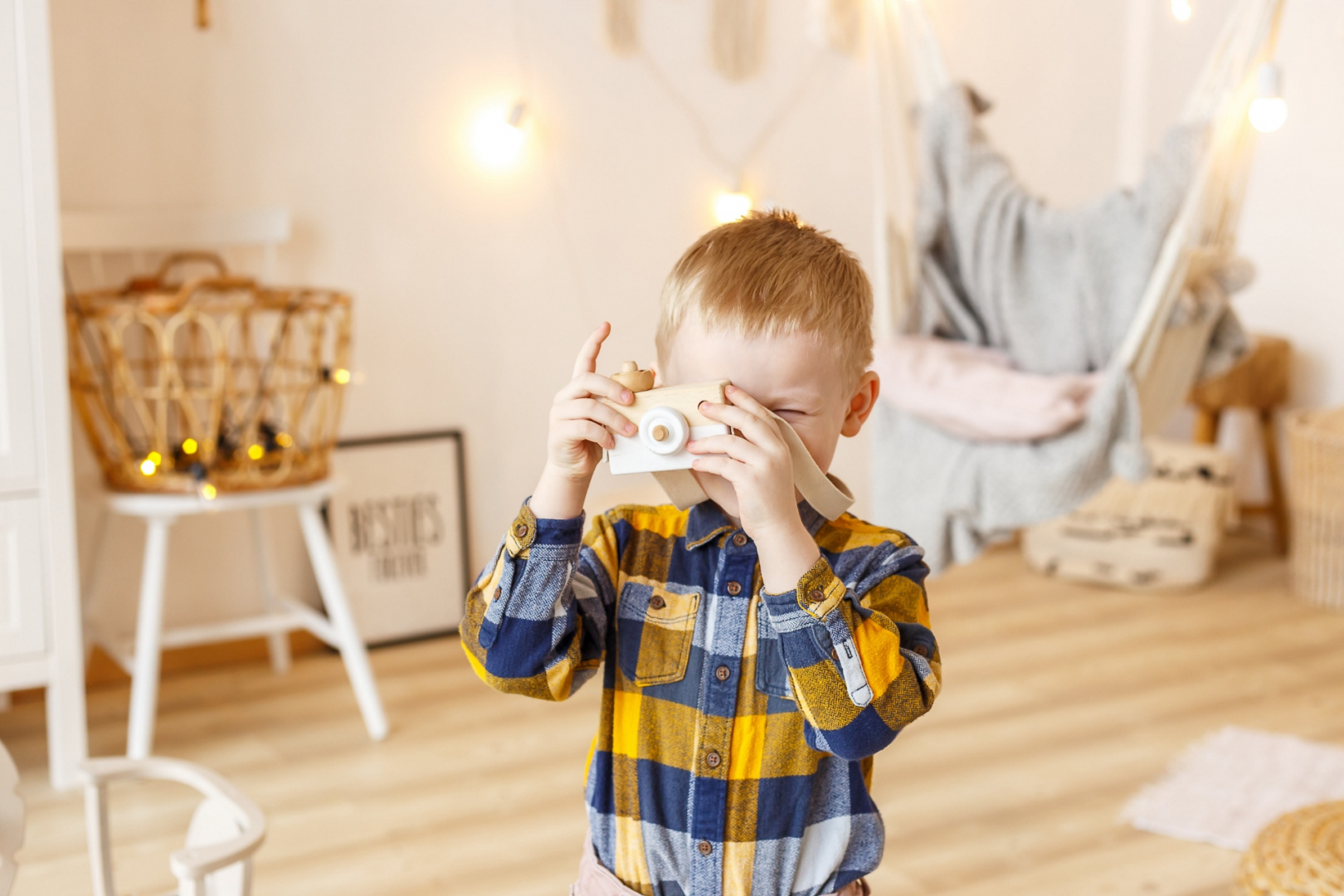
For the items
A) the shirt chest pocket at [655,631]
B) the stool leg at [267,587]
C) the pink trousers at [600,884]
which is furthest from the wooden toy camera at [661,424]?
the stool leg at [267,587]

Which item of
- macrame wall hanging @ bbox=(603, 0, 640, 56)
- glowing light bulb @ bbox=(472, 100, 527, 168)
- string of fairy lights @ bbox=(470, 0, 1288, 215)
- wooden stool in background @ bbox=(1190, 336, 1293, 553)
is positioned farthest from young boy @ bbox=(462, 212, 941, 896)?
wooden stool in background @ bbox=(1190, 336, 1293, 553)

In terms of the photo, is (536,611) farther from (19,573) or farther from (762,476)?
(19,573)

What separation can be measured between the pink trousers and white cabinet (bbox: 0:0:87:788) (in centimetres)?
126

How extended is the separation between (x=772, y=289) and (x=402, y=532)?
192 cm

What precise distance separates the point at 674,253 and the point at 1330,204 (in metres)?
1.70

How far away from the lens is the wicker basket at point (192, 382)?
188 centimetres

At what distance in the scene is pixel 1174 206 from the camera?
1.90 metres

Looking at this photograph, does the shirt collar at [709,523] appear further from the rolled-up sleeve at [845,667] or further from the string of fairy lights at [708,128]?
the string of fairy lights at [708,128]

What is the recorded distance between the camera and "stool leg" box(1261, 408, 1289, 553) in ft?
10.5

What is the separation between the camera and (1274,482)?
10.6 feet

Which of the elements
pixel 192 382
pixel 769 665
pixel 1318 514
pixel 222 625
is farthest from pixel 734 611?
pixel 1318 514

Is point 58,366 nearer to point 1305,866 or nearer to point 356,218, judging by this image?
point 356,218

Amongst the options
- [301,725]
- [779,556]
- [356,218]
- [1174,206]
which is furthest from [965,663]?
[779,556]

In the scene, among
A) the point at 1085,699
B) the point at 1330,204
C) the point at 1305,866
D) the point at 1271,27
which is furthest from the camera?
the point at 1330,204
